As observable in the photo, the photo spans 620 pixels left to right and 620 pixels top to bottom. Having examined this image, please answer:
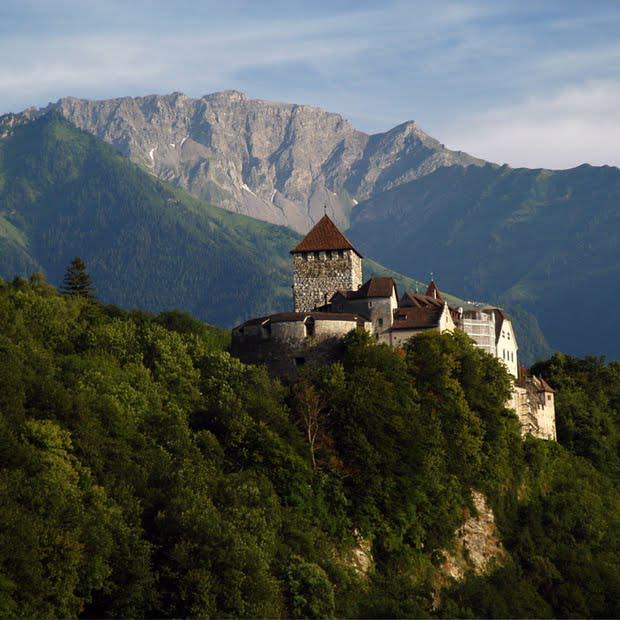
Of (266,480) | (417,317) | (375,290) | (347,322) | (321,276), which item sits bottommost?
(266,480)

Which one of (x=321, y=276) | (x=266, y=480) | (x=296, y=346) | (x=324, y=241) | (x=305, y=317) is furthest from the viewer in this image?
(x=324, y=241)

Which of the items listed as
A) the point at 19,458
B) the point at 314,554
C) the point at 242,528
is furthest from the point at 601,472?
the point at 19,458

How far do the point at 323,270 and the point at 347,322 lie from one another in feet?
60.8

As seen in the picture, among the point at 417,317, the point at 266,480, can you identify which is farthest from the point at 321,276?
the point at 266,480

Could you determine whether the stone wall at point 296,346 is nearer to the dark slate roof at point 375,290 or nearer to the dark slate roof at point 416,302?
the dark slate roof at point 375,290

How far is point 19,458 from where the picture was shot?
6494 centimetres

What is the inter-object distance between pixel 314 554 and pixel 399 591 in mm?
7929

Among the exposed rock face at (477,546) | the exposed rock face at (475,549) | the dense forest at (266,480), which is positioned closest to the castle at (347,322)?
the dense forest at (266,480)

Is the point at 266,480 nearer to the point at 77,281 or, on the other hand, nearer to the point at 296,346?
the point at 296,346

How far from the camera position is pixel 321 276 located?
11375cm

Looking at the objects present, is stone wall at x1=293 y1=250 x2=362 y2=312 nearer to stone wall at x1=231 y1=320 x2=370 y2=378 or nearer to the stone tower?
the stone tower

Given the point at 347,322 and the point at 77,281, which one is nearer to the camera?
the point at 347,322

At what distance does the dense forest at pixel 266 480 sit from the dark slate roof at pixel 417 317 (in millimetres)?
2959

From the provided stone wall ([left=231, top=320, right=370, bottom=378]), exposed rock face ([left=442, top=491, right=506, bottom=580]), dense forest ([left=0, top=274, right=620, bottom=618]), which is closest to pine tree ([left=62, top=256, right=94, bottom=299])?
dense forest ([left=0, top=274, right=620, bottom=618])
